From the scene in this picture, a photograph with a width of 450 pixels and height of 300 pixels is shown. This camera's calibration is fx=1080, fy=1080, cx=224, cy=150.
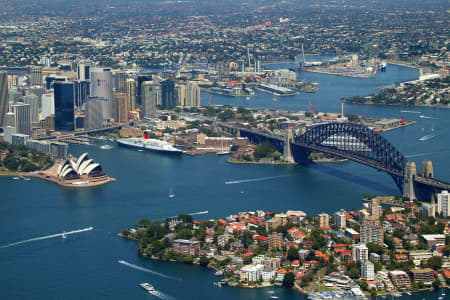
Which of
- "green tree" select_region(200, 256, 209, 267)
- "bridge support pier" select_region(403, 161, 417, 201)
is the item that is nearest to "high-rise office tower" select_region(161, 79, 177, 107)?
"bridge support pier" select_region(403, 161, 417, 201)

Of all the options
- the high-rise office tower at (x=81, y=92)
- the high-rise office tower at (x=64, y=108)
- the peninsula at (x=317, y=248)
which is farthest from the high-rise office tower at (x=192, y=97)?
the peninsula at (x=317, y=248)

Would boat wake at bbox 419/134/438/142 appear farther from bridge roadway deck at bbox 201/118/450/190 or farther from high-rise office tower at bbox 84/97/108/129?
high-rise office tower at bbox 84/97/108/129

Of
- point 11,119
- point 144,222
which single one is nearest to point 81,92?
point 11,119

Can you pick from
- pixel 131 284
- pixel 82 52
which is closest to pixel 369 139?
pixel 131 284

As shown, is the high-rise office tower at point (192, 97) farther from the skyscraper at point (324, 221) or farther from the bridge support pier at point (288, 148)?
the skyscraper at point (324, 221)

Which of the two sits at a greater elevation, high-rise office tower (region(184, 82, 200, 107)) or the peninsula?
high-rise office tower (region(184, 82, 200, 107))

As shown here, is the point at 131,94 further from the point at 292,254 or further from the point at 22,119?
the point at 292,254
